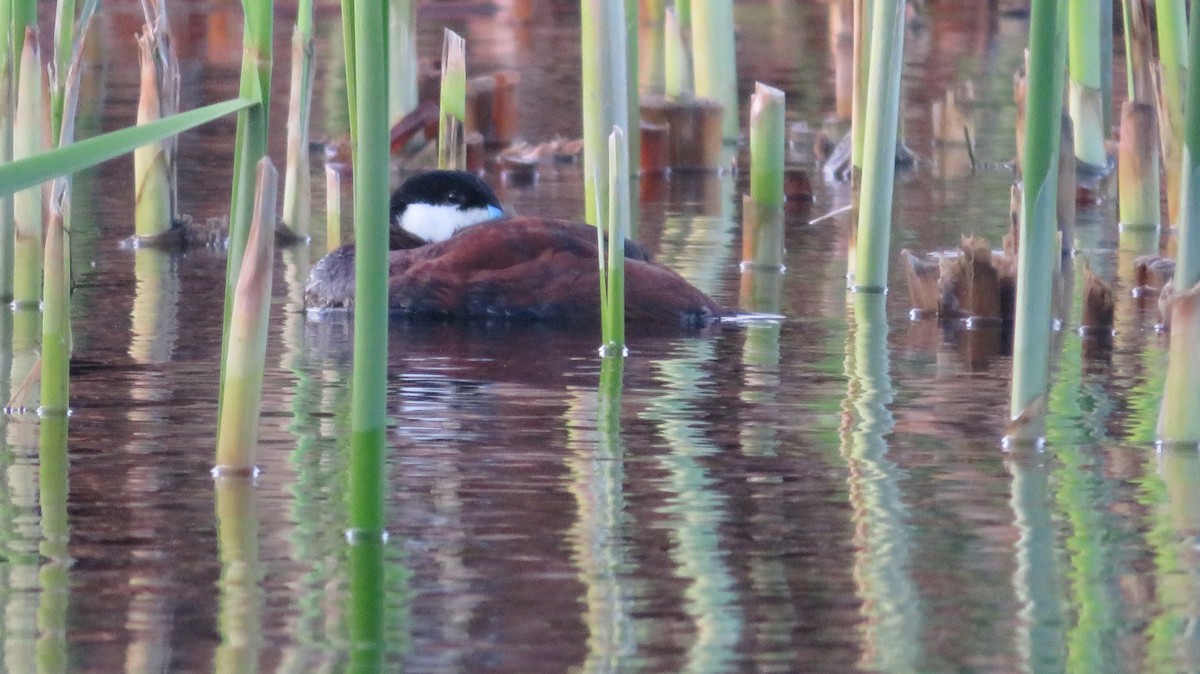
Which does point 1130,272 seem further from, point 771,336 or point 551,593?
point 551,593

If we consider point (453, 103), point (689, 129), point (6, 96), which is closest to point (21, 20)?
point (6, 96)

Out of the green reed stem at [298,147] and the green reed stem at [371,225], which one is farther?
the green reed stem at [298,147]

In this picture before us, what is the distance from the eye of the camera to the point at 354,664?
10.9 feet

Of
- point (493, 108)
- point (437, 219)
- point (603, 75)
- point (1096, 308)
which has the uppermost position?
point (493, 108)

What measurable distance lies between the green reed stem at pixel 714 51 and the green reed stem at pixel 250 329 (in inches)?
Answer: 272

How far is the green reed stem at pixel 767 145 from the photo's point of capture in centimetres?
814

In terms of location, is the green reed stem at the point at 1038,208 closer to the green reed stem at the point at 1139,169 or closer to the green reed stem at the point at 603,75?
the green reed stem at the point at 603,75

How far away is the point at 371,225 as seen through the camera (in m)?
3.65

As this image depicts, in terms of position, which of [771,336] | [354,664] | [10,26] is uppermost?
[10,26]

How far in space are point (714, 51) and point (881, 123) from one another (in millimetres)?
4579

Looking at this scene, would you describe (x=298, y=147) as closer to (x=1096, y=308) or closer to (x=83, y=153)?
(x=1096, y=308)

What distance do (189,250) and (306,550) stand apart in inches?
192

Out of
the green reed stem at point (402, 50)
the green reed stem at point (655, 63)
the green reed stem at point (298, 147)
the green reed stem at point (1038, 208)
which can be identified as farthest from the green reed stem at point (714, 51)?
the green reed stem at point (1038, 208)

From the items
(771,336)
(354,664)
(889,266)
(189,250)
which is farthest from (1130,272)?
(354,664)
